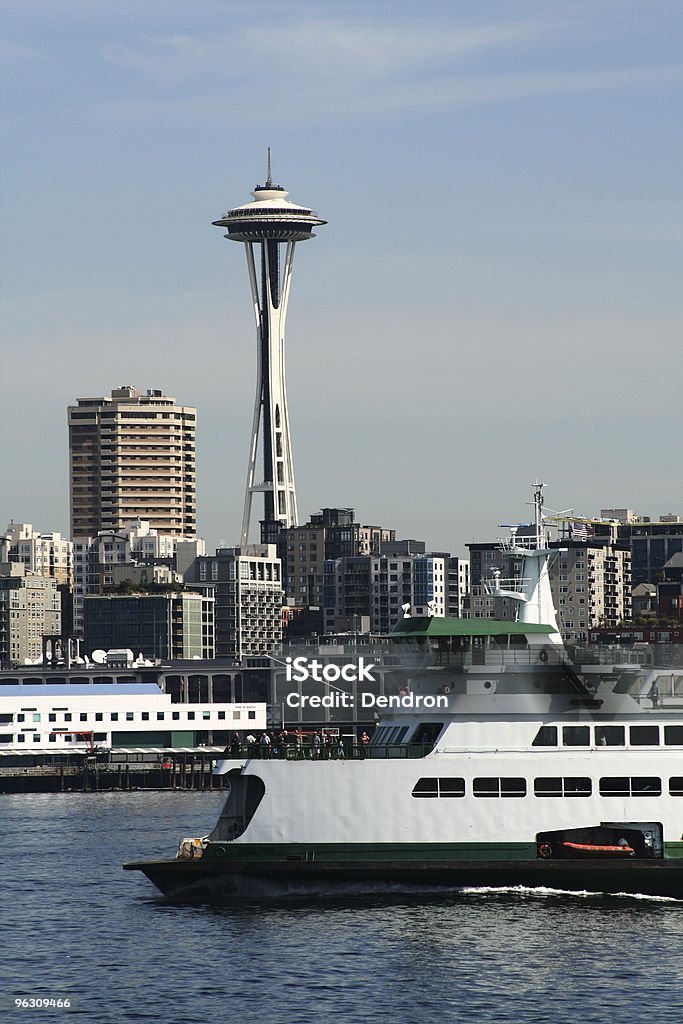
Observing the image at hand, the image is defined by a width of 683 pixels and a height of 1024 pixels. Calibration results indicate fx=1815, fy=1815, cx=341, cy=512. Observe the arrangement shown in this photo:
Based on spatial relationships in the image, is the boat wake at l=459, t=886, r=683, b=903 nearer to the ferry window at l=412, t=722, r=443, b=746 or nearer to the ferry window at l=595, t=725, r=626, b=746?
the ferry window at l=595, t=725, r=626, b=746

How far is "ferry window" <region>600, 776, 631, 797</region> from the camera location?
4609 centimetres

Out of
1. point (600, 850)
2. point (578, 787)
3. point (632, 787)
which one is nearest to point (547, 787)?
point (578, 787)

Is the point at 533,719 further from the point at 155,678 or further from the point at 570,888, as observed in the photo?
the point at 155,678

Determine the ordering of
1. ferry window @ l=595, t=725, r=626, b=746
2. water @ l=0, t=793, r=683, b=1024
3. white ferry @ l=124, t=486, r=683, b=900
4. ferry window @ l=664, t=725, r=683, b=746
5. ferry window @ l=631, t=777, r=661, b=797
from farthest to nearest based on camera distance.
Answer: ferry window @ l=595, t=725, r=626, b=746 → ferry window @ l=664, t=725, r=683, b=746 → ferry window @ l=631, t=777, r=661, b=797 → white ferry @ l=124, t=486, r=683, b=900 → water @ l=0, t=793, r=683, b=1024

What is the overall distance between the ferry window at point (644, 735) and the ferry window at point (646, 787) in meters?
0.95

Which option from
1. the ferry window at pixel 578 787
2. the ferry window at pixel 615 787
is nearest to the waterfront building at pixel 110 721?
the ferry window at pixel 578 787

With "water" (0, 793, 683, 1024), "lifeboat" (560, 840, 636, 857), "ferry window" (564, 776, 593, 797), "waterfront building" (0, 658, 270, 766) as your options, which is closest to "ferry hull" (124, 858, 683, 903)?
"lifeboat" (560, 840, 636, 857)

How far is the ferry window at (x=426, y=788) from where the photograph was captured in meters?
46.1

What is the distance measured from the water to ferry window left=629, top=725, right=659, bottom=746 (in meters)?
3.95

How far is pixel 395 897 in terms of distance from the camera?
45.8 metres

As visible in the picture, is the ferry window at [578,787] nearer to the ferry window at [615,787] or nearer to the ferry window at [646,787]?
the ferry window at [615,787]

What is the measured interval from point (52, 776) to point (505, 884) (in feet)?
265

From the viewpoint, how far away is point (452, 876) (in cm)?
4562

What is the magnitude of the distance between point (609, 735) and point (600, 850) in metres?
3.01
